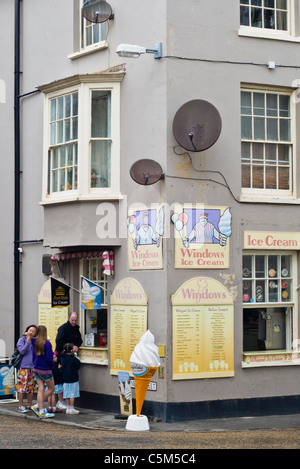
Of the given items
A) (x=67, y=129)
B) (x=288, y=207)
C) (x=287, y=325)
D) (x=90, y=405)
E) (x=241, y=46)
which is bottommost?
(x=90, y=405)

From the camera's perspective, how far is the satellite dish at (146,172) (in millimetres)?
16094

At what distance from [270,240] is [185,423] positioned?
12.7 feet

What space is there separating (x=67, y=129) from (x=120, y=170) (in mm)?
1582

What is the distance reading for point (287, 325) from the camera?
17484mm

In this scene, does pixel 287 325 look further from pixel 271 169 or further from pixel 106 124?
pixel 106 124

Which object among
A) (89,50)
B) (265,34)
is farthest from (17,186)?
(265,34)

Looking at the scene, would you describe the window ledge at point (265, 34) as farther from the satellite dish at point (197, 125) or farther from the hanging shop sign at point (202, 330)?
the hanging shop sign at point (202, 330)

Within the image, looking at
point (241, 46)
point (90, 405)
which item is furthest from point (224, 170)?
point (90, 405)

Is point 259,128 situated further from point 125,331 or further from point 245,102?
point 125,331

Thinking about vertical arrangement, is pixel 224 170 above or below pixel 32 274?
above

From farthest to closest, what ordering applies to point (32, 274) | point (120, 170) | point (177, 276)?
point (32, 274) → point (120, 170) → point (177, 276)

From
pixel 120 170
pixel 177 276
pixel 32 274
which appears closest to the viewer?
pixel 177 276

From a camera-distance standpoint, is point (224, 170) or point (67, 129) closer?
point (224, 170)

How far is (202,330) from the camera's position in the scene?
16.3 m
